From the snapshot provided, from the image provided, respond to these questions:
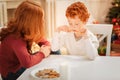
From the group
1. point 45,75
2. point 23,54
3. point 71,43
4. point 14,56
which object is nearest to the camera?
point 45,75

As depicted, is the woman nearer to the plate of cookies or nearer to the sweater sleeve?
the sweater sleeve

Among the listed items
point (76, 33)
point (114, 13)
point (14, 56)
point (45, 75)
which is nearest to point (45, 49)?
point (14, 56)

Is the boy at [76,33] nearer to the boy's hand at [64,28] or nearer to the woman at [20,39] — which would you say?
the boy's hand at [64,28]

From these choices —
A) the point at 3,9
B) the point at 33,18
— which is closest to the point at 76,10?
the point at 33,18

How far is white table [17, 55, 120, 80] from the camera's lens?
1.40 meters

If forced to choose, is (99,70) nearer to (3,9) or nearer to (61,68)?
(61,68)

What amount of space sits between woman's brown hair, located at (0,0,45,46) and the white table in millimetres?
223

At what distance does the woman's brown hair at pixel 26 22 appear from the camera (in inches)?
62.4

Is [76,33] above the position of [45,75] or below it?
above

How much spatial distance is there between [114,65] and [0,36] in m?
0.79

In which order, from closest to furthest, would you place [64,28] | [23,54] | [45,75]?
1. [45,75]
2. [23,54]
3. [64,28]

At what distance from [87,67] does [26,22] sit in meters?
0.49

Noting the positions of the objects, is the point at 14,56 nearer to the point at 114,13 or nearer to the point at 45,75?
the point at 45,75

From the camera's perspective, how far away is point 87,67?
1.58m
